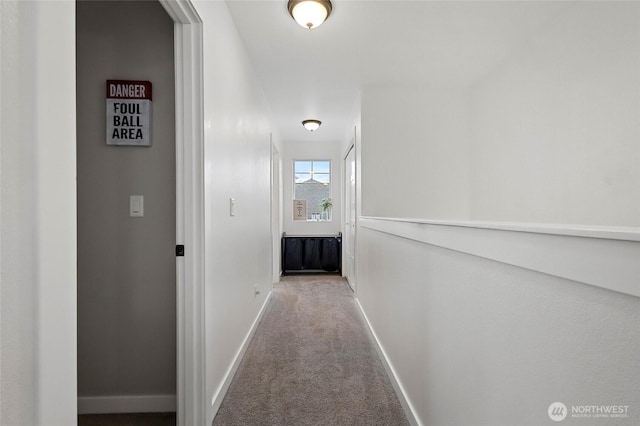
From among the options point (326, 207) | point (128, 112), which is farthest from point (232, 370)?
point (326, 207)

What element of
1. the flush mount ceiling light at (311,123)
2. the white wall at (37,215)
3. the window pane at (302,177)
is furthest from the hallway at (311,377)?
the window pane at (302,177)

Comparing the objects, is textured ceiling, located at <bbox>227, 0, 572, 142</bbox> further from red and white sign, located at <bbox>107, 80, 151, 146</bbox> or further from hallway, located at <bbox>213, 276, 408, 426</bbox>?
hallway, located at <bbox>213, 276, 408, 426</bbox>

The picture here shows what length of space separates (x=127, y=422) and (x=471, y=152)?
3596mm

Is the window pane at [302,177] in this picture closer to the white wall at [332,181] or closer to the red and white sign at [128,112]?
the white wall at [332,181]

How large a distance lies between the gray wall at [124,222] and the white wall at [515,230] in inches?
52.8

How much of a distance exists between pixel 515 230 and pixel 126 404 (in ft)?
7.02

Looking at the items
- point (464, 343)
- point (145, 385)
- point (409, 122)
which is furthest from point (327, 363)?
point (409, 122)

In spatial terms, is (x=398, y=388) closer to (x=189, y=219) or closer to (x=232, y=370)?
(x=232, y=370)

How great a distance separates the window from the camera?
20.3 feet

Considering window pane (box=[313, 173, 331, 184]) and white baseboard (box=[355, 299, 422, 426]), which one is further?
window pane (box=[313, 173, 331, 184])

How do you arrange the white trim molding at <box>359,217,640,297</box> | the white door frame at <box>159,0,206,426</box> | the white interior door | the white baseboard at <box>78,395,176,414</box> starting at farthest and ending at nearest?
the white interior door
the white baseboard at <box>78,395,176,414</box>
the white door frame at <box>159,0,206,426</box>
the white trim molding at <box>359,217,640,297</box>

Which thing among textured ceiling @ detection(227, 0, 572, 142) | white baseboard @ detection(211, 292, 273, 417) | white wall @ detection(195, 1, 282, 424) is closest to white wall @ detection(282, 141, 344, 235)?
textured ceiling @ detection(227, 0, 572, 142)

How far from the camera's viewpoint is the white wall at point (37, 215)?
59 centimetres

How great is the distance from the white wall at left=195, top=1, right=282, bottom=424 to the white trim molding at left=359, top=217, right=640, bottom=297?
126cm
